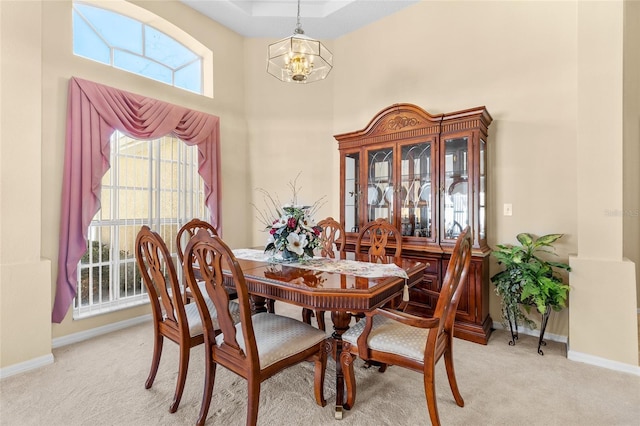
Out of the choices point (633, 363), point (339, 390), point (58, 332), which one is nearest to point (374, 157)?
point (339, 390)

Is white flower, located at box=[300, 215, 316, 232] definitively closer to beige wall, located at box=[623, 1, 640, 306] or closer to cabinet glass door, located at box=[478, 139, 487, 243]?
cabinet glass door, located at box=[478, 139, 487, 243]

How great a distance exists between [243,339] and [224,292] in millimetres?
259

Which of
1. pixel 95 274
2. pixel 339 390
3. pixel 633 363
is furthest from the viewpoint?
pixel 95 274

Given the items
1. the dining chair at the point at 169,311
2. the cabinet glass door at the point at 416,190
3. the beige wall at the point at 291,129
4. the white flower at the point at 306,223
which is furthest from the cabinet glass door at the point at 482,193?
the dining chair at the point at 169,311

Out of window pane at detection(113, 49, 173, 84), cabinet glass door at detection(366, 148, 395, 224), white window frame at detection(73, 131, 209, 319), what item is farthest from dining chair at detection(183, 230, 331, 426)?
window pane at detection(113, 49, 173, 84)

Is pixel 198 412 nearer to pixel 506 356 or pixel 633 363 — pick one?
pixel 506 356

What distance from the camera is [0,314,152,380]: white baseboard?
2176mm

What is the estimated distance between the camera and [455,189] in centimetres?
294

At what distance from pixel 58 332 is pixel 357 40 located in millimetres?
4543

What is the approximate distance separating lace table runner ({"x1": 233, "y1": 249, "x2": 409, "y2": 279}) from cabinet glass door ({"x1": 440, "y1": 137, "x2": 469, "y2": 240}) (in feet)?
3.61

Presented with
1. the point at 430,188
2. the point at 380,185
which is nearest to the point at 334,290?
the point at 430,188

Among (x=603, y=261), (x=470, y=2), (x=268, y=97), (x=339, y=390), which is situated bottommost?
(x=339, y=390)

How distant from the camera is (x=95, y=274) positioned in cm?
301

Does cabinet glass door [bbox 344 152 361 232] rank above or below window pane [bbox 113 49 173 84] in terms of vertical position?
below
